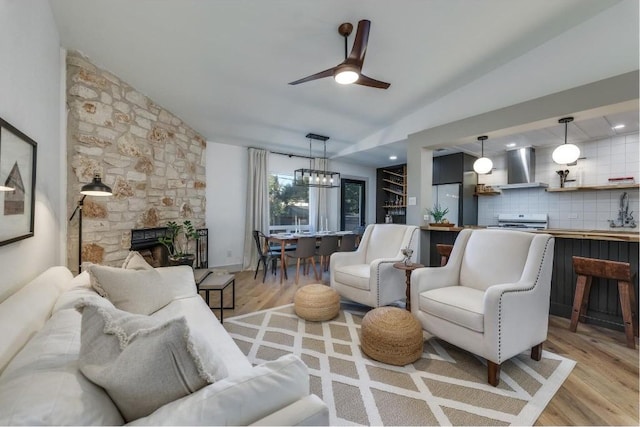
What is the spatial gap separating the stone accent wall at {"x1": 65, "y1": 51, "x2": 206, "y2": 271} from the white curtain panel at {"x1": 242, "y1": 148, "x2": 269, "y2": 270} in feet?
5.10

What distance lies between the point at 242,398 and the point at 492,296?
1758 millimetres

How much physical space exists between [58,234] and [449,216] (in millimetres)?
6058

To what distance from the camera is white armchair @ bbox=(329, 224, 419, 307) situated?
2.89 m

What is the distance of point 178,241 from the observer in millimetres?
4051

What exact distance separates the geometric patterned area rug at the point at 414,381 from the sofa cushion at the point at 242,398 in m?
0.92

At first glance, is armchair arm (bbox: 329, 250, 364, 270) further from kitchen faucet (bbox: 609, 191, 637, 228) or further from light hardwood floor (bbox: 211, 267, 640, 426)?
kitchen faucet (bbox: 609, 191, 637, 228)

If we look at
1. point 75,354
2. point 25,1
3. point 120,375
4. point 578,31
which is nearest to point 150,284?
point 75,354

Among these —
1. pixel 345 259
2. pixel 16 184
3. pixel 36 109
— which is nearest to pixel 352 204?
pixel 345 259

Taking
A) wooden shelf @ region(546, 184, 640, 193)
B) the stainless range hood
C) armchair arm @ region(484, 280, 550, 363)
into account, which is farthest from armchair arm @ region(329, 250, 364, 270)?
wooden shelf @ region(546, 184, 640, 193)

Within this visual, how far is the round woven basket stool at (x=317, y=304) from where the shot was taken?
2764mm

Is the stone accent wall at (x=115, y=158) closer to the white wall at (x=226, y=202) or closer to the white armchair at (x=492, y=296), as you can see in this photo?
the white wall at (x=226, y=202)

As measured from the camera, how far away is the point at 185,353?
77 centimetres

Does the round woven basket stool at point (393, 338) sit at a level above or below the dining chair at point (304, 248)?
below

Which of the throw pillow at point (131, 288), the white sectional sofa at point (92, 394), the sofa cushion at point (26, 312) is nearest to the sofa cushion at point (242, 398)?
the white sectional sofa at point (92, 394)
